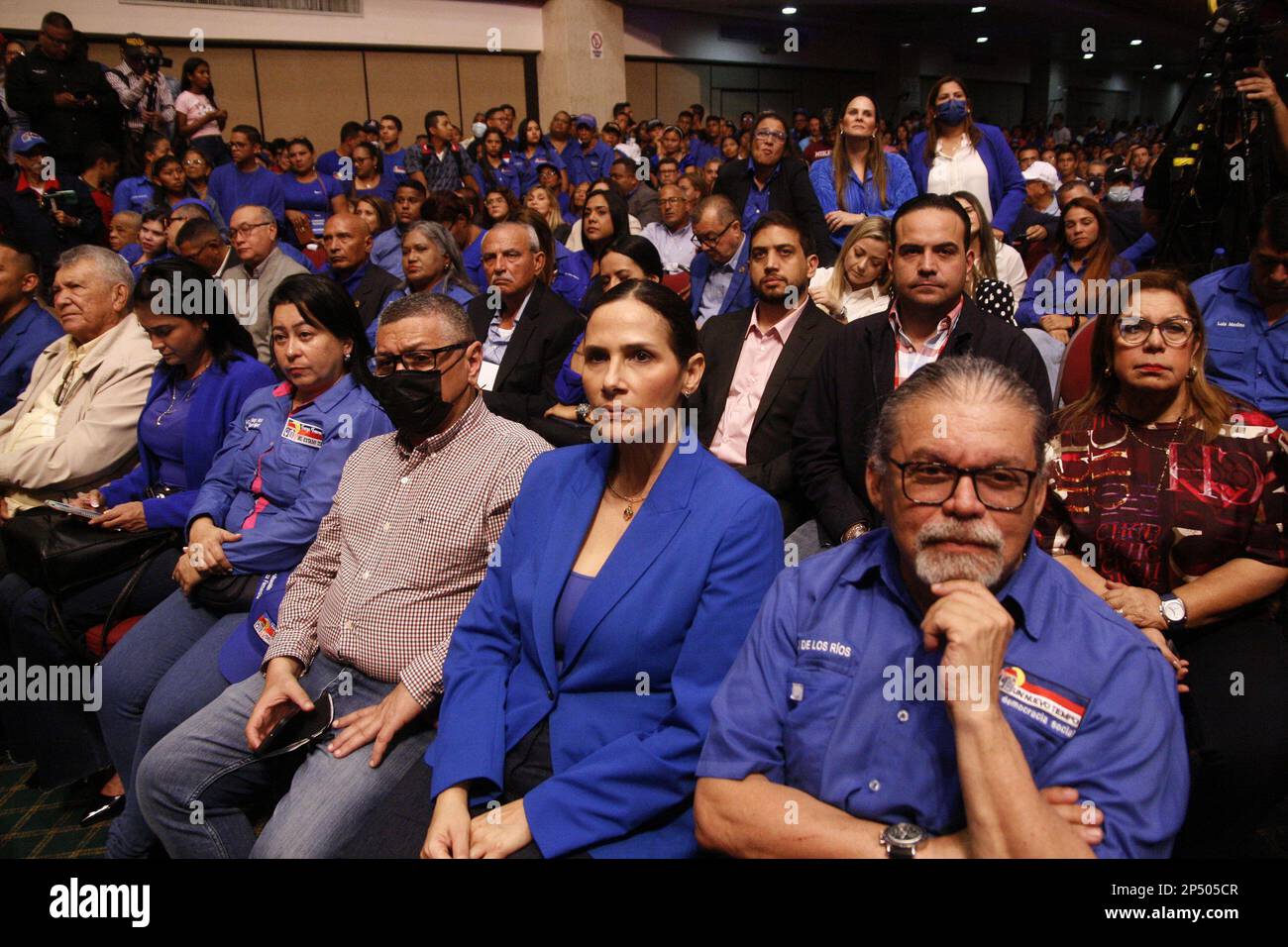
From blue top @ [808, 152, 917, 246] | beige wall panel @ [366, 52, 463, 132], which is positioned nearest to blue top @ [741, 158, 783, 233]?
blue top @ [808, 152, 917, 246]

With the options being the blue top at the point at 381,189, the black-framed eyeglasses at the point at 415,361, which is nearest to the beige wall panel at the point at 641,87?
the blue top at the point at 381,189

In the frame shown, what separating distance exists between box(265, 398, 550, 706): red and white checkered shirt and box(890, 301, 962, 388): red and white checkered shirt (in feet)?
3.95

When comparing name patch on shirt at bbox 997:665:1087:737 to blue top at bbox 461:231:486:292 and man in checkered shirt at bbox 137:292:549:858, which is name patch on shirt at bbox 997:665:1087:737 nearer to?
man in checkered shirt at bbox 137:292:549:858

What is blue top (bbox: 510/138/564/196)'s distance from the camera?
8953mm

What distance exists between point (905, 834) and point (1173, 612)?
1051 mm

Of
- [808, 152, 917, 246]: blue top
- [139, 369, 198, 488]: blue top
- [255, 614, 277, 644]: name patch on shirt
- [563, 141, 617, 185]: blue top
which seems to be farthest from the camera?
[563, 141, 617, 185]: blue top

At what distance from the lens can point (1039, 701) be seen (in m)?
1.22

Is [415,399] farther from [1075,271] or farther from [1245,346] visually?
[1075,271]

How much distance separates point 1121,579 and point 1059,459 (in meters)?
0.32

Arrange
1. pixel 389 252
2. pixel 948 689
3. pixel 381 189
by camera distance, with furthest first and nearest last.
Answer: pixel 381 189 < pixel 389 252 < pixel 948 689

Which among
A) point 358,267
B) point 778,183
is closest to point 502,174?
point 358,267

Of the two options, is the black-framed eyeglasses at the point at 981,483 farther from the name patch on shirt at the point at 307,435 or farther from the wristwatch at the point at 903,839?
the name patch on shirt at the point at 307,435

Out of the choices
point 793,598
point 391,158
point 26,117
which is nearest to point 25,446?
point 793,598

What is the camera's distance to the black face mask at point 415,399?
2168 millimetres
